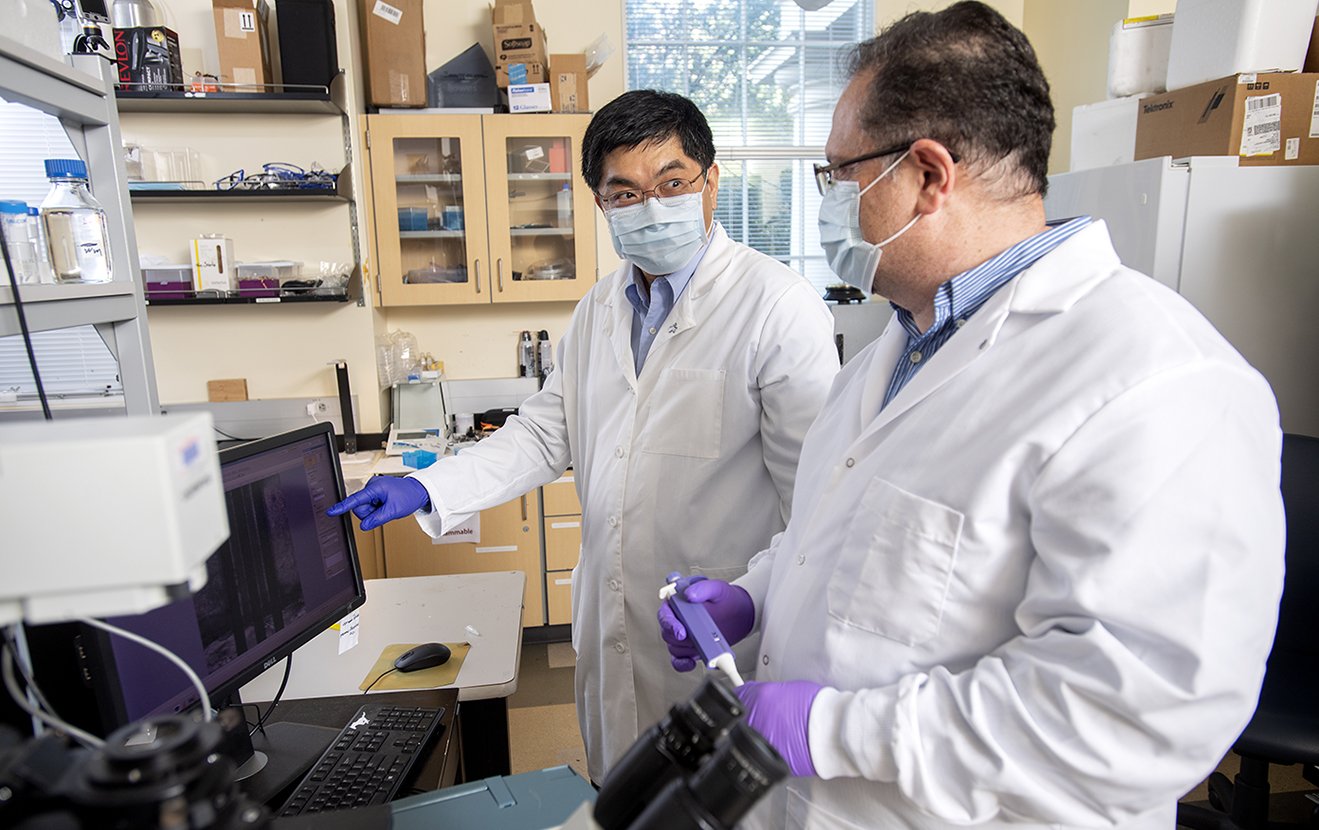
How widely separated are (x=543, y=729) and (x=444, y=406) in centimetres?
143

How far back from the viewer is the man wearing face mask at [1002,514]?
0.65 meters

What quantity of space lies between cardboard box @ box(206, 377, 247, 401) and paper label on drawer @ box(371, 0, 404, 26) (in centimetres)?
147

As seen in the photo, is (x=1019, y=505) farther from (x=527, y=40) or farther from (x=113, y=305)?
(x=527, y=40)

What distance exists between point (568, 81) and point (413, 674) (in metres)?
2.45

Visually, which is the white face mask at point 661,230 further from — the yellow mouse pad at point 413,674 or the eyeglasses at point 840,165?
the yellow mouse pad at point 413,674

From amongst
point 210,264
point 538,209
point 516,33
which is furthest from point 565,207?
point 210,264

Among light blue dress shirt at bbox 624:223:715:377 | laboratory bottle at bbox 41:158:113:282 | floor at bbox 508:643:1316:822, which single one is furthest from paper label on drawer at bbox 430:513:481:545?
laboratory bottle at bbox 41:158:113:282

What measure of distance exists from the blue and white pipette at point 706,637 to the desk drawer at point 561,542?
77.2 inches

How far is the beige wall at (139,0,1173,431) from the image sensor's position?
9.32 ft

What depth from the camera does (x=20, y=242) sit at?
1021 mm

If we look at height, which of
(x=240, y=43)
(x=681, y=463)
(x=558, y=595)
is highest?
(x=240, y=43)

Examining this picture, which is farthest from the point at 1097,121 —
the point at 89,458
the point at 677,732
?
the point at 89,458

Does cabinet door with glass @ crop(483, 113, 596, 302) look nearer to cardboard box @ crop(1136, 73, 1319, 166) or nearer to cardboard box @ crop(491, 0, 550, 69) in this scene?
A: cardboard box @ crop(491, 0, 550, 69)

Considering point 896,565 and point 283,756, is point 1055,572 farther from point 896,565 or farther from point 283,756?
point 283,756
